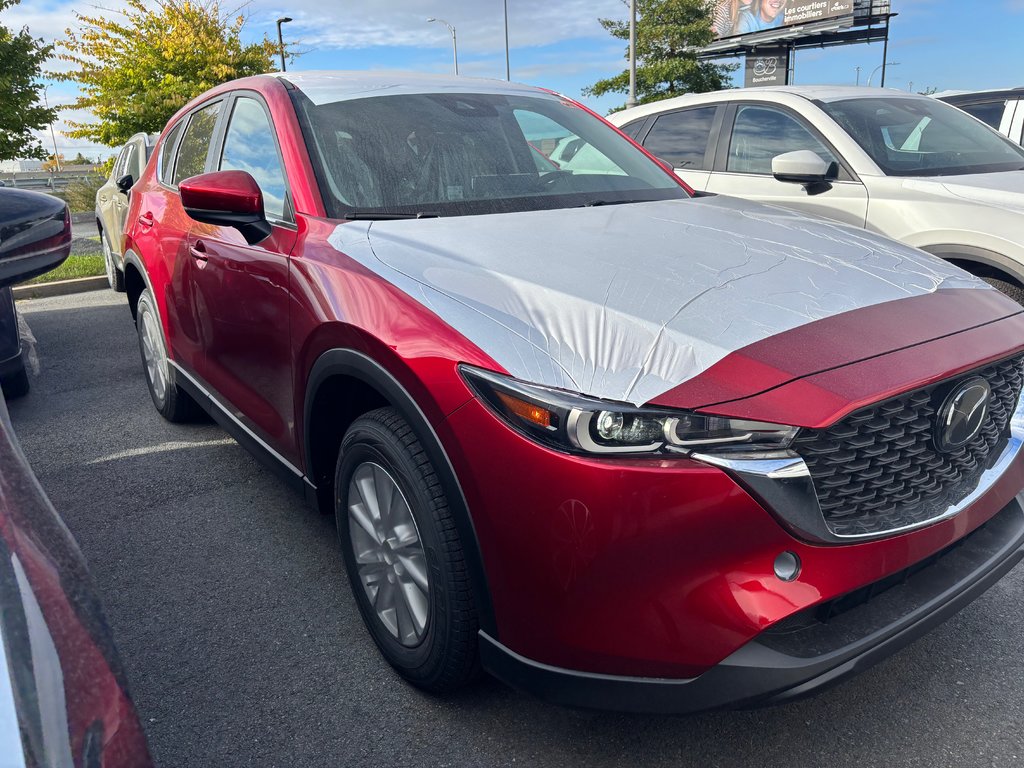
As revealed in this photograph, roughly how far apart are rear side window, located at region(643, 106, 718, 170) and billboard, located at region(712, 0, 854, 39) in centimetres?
3867

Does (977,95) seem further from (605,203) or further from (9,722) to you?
(9,722)

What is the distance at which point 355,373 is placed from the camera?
227 cm

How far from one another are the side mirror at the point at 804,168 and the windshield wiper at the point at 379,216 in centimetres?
281

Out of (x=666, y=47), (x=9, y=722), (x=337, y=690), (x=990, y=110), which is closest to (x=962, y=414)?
(x=337, y=690)

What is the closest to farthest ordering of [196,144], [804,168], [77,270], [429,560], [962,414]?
[962,414]
[429,560]
[196,144]
[804,168]
[77,270]

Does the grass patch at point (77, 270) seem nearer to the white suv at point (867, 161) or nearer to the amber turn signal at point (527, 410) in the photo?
the white suv at point (867, 161)

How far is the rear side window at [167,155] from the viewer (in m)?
4.30

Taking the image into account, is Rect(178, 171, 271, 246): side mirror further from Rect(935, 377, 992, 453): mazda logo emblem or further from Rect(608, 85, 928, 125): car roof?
Rect(608, 85, 928, 125): car roof

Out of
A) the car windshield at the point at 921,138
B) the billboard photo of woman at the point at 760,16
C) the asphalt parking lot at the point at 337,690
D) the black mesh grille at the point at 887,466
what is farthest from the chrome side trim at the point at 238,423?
the billboard photo of woman at the point at 760,16

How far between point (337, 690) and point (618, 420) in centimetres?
131

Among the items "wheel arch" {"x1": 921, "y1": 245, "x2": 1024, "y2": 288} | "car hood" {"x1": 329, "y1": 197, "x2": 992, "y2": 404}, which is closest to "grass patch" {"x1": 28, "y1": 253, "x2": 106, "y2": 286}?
"car hood" {"x1": 329, "y1": 197, "x2": 992, "y2": 404}

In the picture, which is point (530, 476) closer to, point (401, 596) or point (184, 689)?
point (401, 596)

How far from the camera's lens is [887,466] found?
1.85 meters

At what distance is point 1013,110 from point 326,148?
743 centimetres
